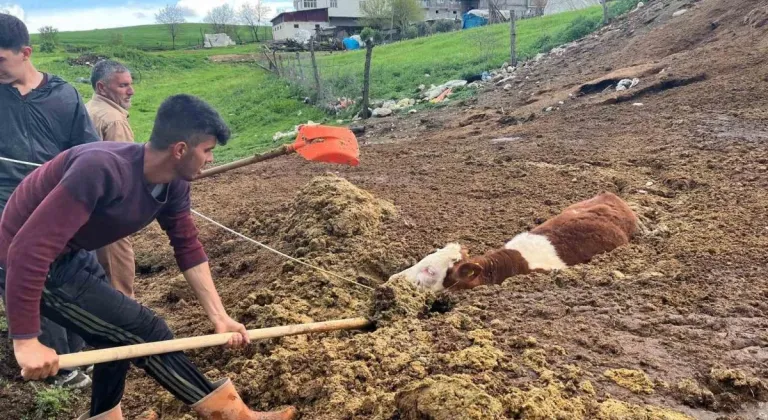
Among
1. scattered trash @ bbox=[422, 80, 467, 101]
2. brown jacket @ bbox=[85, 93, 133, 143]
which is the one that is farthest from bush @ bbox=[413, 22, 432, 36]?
brown jacket @ bbox=[85, 93, 133, 143]

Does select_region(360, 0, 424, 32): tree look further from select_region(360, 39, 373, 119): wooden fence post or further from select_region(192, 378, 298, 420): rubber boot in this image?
select_region(192, 378, 298, 420): rubber boot

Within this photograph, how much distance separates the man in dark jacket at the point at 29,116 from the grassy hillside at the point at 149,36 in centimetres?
5820

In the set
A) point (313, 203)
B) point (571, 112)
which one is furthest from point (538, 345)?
point (571, 112)

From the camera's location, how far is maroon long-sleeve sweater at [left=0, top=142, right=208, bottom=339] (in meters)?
2.49

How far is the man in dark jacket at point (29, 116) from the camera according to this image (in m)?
3.81

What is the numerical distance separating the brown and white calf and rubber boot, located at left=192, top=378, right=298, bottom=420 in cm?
236

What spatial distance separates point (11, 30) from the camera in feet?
12.2

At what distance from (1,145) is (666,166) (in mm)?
7005

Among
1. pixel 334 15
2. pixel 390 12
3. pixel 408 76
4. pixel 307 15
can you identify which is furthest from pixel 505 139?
pixel 334 15

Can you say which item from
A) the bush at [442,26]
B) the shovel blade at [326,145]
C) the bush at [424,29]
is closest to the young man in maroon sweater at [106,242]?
the shovel blade at [326,145]

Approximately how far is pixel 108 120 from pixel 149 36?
76.6m

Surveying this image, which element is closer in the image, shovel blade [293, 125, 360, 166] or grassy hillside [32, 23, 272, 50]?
shovel blade [293, 125, 360, 166]

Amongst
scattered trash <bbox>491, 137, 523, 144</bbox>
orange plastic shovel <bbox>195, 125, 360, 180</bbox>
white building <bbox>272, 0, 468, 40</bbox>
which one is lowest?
scattered trash <bbox>491, 137, 523, 144</bbox>

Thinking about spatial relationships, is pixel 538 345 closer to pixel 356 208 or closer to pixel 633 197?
pixel 356 208
